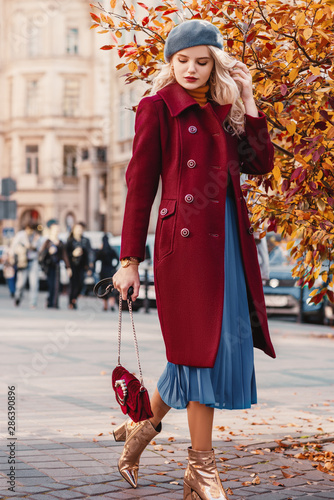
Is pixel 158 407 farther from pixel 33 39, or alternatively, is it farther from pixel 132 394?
pixel 33 39

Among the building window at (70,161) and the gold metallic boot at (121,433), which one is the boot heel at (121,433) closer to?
the gold metallic boot at (121,433)

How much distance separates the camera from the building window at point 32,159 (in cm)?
5647

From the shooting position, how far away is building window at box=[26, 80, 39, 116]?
184ft

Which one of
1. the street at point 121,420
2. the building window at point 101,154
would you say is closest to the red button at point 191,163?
the street at point 121,420

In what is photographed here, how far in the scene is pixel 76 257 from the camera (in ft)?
60.3

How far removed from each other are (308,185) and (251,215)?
52cm

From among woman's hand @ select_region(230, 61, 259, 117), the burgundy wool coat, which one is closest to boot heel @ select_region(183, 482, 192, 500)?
the burgundy wool coat

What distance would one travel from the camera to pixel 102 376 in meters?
7.97

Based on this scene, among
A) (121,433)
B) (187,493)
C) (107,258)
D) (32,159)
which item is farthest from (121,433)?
(32,159)

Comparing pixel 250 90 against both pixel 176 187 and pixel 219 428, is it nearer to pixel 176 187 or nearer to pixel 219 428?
pixel 176 187

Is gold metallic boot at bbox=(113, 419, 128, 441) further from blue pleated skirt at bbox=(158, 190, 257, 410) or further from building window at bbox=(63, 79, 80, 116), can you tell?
building window at bbox=(63, 79, 80, 116)

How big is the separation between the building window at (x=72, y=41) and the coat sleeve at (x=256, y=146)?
170 ft

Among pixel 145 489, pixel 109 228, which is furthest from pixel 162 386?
pixel 109 228

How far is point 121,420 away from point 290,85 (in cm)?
247
